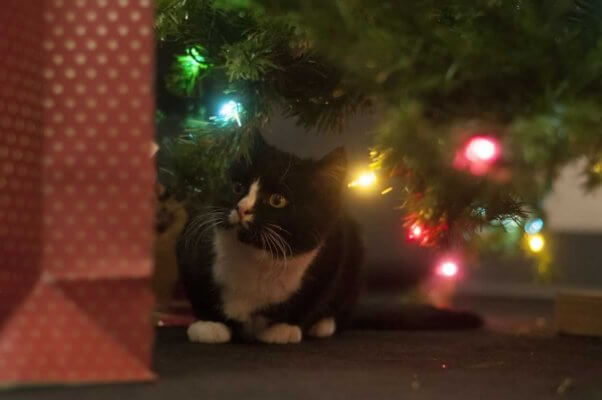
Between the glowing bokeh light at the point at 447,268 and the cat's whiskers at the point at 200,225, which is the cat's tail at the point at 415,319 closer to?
the cat's whiskers at the point at 200,225

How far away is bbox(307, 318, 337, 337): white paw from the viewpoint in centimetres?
120

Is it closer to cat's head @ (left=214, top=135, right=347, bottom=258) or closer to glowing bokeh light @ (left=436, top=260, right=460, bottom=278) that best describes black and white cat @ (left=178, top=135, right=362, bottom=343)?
cat's head @ (left=214, top=135, right=347, bottom=258)

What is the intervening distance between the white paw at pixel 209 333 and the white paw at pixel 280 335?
0.18ft

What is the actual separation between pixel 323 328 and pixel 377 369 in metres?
0.38

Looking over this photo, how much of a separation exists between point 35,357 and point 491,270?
1.78 metres

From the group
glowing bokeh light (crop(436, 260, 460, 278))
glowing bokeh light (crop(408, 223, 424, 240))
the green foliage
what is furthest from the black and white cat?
glowing bokeh light (crop(436, 260, 460, 278))

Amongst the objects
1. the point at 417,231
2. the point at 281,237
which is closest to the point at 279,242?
the point at 281,237

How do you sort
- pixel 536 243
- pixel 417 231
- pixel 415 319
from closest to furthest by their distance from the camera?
1. pixel 417 231
2. pixel 415 319
3. pixel 536 243

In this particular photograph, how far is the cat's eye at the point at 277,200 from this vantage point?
3.49ft

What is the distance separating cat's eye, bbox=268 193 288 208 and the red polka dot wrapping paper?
0.41 metres

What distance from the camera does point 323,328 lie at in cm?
121

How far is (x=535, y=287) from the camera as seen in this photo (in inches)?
83.2

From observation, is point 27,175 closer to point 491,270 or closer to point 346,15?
point 346,15

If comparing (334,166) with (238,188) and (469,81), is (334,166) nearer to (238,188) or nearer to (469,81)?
(238,188)
